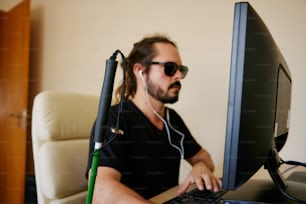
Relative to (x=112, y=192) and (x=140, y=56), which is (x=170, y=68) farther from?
(x=112, y=192)

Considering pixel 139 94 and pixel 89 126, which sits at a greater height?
pixel 139 94

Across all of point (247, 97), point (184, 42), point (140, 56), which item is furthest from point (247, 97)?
point (184, 42)

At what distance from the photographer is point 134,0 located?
177 cm

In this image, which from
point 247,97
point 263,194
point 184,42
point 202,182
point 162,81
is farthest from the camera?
point 184,42

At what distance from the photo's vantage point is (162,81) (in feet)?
3.50

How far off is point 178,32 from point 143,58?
22.0 inches

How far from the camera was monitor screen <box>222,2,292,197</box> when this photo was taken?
42 cm

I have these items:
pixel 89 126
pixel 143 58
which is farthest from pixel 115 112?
pixel 143 58

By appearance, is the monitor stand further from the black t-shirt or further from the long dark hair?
the long dark hair

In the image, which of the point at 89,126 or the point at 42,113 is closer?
the point at 42,113

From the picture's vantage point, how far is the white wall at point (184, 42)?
4.41 ft

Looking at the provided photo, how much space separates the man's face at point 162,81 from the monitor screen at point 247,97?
1.80ft

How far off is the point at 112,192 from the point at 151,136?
33 cm

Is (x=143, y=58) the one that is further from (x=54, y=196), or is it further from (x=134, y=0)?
(x=134, y=0)
